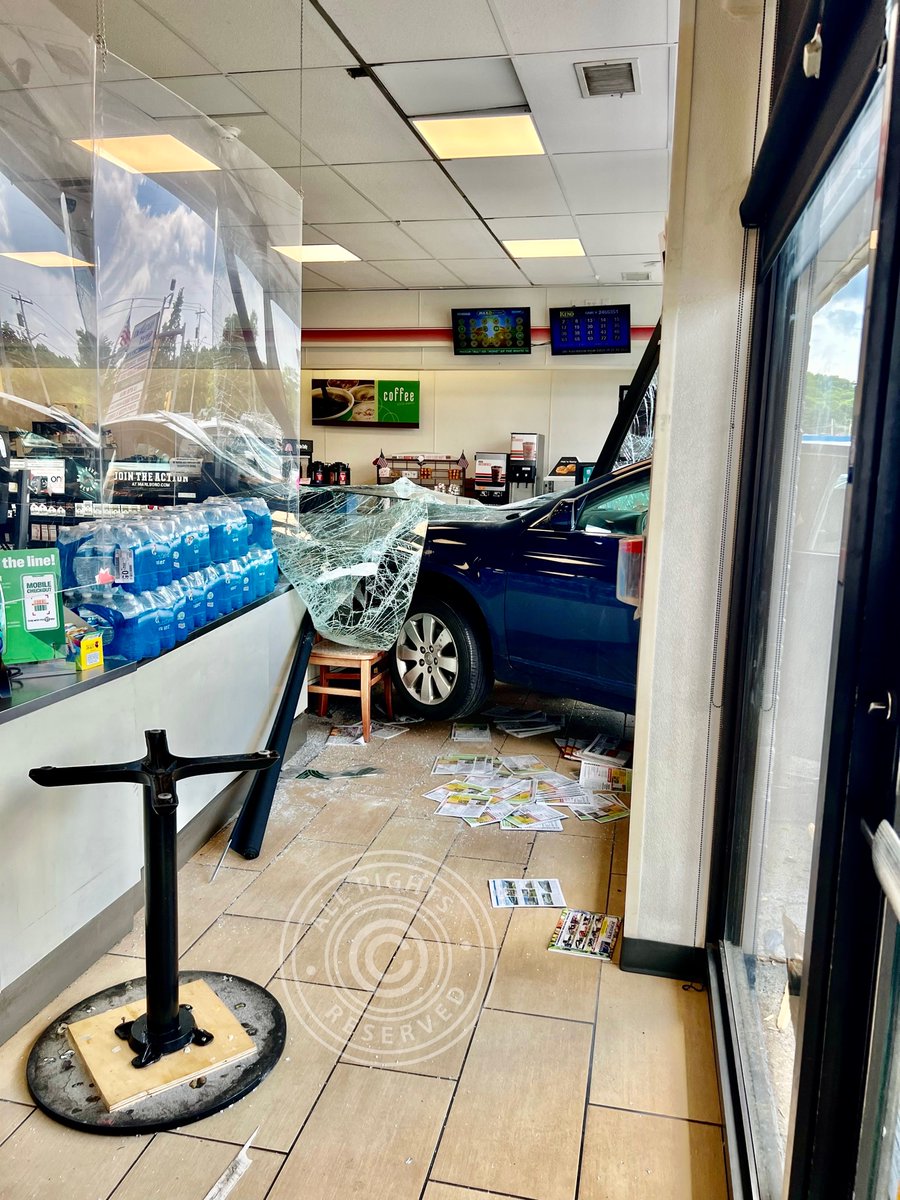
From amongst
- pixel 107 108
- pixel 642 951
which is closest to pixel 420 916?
pixel 642 951

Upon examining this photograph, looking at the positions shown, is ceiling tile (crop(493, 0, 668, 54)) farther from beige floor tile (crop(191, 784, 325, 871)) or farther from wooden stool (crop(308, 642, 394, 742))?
beige floor tile (crop(191, 784, 325, 871))

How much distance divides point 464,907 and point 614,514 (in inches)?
75.2

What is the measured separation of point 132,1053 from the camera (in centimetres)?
188

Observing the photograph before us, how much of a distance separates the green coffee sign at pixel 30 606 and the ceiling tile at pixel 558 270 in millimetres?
6612

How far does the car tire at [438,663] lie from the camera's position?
4.10 metres

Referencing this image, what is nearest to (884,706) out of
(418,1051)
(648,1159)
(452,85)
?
(648,1159)

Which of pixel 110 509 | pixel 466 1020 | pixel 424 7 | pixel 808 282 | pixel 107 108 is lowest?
pixel 466 1020

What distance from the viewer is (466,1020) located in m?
2.09

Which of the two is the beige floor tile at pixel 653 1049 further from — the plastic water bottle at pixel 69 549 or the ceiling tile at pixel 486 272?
the ceiling tile at pixel 486 272

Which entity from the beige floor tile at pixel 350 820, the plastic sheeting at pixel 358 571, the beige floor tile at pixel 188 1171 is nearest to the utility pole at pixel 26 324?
the plastic sheeting at pixel 358 571

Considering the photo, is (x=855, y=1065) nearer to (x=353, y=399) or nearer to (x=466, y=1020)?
(x=466, y=1020)

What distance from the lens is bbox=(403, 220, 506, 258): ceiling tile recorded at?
6.73 m

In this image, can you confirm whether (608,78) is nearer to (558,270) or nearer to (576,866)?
(576,866)

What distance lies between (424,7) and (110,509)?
2.33 meters
